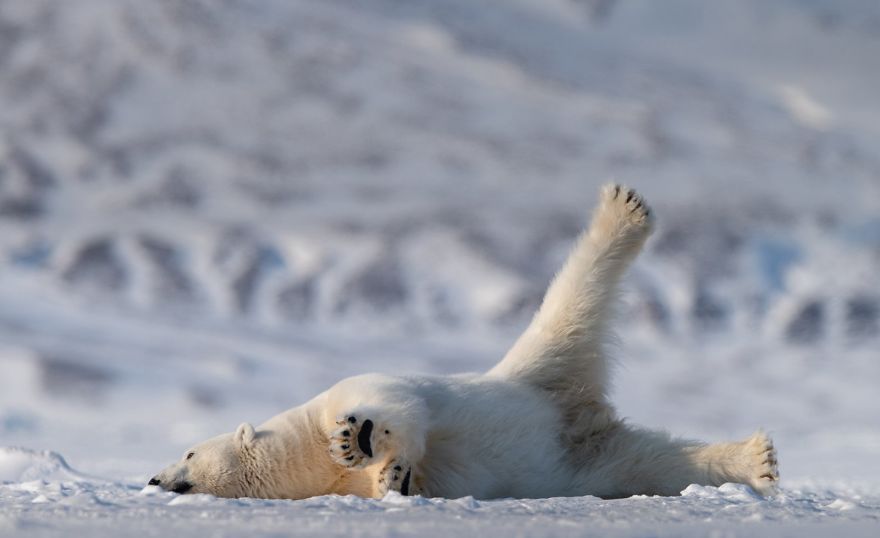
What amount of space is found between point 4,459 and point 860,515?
3503 mm

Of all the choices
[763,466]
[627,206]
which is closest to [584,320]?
[627,206]

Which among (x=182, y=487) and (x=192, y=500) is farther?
(x=182, y=487)

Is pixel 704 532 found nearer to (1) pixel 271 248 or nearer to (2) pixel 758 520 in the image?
(2) pixel 758 520

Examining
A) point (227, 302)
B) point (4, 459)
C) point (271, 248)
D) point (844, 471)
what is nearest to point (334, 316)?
point (227, 302)

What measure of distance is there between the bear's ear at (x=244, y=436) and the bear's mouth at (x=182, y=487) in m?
0.20

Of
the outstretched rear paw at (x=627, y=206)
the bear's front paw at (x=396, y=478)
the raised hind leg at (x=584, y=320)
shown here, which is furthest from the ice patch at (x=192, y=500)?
the outstretched rear paw at (x=627, y=206)

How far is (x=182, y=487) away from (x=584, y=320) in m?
1.56

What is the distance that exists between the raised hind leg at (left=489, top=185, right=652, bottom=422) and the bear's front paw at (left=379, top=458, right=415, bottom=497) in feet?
2.93

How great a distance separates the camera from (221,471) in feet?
11.3

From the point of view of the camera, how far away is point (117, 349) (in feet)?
66.6

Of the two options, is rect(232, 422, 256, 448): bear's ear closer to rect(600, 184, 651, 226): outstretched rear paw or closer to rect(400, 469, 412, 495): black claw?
rect(400, 469, 412, 495): black claw

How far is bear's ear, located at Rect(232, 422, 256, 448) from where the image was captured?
11.3 feet

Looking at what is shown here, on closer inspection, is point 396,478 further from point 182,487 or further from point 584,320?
point 584,320

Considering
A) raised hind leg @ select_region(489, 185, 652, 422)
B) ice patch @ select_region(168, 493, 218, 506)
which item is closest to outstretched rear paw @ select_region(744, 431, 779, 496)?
raised hind leg @ select_region(489, 185, 652, 422)
